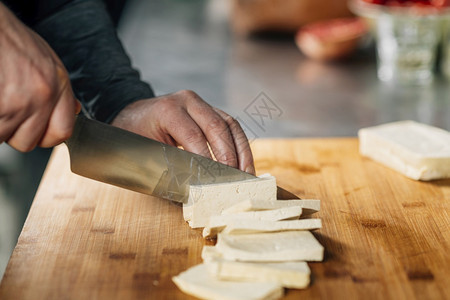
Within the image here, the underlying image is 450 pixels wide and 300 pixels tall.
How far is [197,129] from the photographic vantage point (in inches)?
61.7

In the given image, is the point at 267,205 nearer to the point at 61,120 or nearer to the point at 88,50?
the point at 61,120

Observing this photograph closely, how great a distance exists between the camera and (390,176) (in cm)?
177

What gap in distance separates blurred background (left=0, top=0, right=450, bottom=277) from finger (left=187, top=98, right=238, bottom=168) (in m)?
0.57

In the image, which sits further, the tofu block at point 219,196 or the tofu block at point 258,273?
the tofu block at point 219,196

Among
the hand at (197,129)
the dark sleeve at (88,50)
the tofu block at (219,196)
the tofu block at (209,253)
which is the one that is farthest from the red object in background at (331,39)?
the tofu block at (209,253)

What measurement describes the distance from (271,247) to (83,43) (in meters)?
0.99

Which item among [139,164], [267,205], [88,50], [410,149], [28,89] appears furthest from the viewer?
[88,50]

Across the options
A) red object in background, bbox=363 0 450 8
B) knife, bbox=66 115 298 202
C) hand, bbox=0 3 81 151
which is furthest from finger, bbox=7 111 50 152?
red object in background, bbox=363 0 450 8

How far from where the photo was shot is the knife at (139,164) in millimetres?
1479

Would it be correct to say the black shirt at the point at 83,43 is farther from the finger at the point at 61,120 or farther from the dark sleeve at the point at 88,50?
the finger at the point at 61,120

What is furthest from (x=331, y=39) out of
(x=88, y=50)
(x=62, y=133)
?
(x=62, y=133)

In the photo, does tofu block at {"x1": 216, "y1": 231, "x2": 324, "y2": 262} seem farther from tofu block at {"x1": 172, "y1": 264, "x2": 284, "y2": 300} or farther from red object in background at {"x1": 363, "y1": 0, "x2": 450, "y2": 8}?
red object in background at {"x1": 363, "y1": 0, "x2": 450, "y2": 8}

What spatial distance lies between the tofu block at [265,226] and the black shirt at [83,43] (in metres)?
0.69

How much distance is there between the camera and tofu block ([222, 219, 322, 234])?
1.33 m
